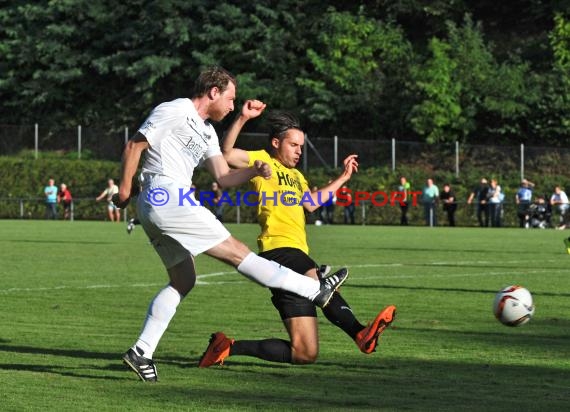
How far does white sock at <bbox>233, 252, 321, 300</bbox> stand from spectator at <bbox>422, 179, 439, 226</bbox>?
1488 inches

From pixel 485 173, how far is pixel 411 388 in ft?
136

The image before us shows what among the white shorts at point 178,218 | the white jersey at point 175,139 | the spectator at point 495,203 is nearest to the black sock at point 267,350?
the white shorts at point 178,218

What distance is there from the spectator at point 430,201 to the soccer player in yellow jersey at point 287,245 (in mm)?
36465

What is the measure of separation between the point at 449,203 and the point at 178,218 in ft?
126

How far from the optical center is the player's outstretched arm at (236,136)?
9242 mm

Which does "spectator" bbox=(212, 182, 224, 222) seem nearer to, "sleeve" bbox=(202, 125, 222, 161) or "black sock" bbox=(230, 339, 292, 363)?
"black sock" bbox=(230, 339, 292, 363)

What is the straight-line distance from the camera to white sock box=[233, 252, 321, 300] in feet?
27.1

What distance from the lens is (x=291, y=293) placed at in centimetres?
858

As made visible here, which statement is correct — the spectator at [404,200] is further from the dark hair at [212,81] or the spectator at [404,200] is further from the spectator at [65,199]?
the dark hair at [212,81]

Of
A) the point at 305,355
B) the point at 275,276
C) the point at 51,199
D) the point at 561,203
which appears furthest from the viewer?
the point at 51,199

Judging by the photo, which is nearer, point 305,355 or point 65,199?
point 305,355

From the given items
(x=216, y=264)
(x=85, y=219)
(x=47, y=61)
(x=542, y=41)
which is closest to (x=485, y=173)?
(x=542, y=41)

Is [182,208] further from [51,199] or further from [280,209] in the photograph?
[51,199]

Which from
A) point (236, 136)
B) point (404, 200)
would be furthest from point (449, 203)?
point (236, 136)
